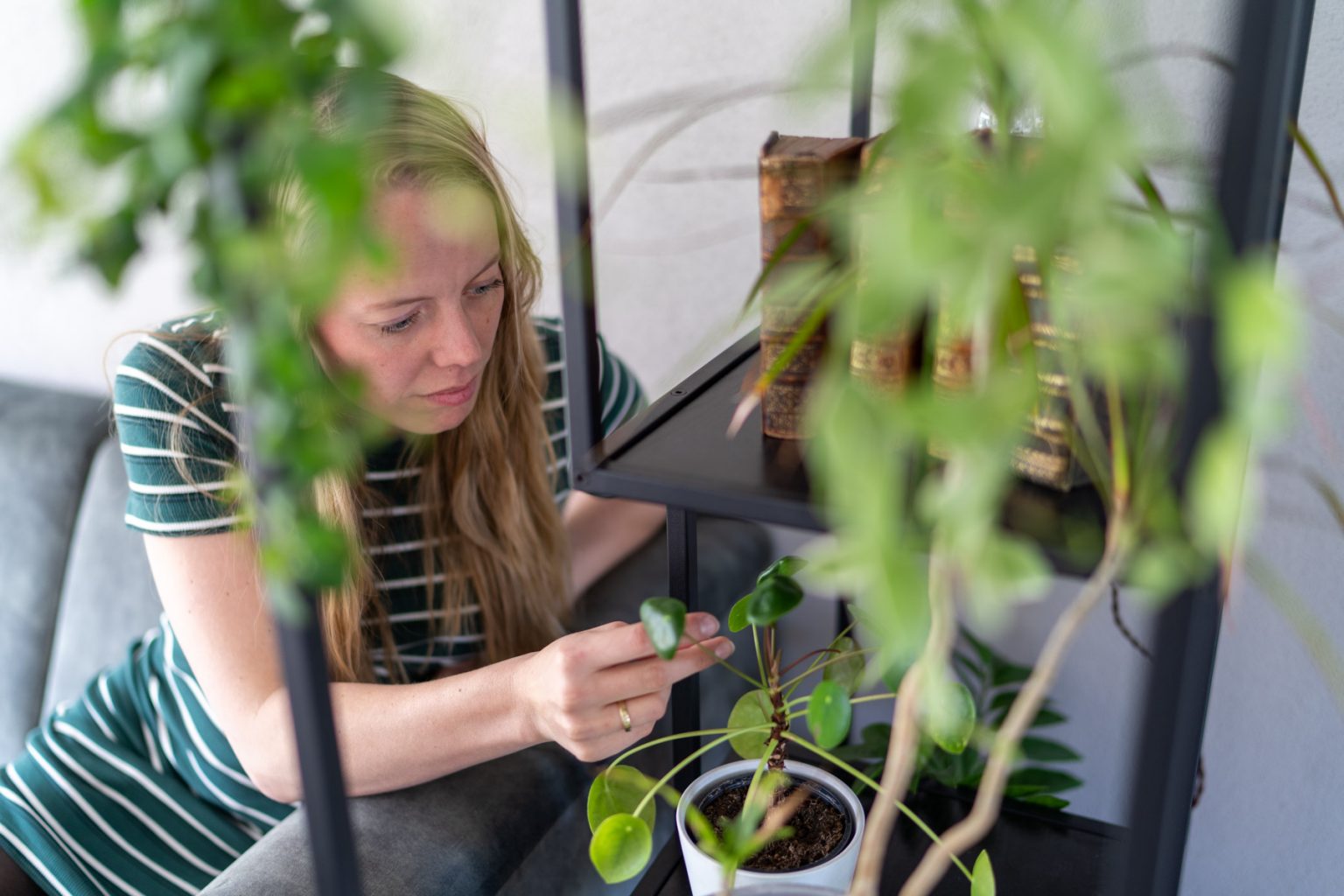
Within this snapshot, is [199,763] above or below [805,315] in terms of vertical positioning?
below

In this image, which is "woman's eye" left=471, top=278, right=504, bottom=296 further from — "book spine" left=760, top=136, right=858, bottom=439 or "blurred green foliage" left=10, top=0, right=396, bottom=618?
"blurred green foliage" left=10, top=0, right=396, bottom=618

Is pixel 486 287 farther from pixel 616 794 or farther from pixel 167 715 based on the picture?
pixel 167 715

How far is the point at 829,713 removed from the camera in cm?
66

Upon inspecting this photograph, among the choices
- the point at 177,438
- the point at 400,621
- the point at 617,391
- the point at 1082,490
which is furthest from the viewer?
the point at 617,391

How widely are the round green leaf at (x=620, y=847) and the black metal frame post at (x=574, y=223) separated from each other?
0.67 ft

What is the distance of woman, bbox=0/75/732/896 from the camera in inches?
34.4

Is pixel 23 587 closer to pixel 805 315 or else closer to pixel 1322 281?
pixel 805 315

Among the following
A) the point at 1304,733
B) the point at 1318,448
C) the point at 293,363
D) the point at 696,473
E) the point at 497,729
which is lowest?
the point at 1304,733

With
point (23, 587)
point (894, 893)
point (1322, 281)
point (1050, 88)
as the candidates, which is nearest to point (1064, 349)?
point (1050, 88)

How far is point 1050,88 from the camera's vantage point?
301mm

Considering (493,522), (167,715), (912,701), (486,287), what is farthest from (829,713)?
(167,715)

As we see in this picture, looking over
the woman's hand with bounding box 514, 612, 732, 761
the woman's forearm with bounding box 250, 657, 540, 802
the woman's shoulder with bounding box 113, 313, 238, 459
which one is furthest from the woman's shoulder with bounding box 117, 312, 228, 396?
the woman's hand with bounding box 514, 612, 732, 761

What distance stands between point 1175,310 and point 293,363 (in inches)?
18.3

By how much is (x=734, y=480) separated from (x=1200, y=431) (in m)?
0.25
